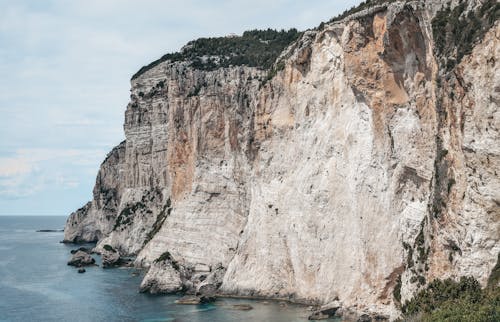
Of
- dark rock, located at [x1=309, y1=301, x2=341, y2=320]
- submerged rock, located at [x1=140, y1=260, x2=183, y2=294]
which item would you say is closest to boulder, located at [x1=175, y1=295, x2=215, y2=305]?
submerged rock, located at [x1=140, y1=260, x2=183, y2=294]

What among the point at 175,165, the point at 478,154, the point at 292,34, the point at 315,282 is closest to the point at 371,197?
→ the point at 315,282

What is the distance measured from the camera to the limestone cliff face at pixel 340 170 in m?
29.9

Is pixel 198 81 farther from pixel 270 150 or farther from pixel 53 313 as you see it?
pixel 53 313

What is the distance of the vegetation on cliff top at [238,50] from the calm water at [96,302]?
27.4 m

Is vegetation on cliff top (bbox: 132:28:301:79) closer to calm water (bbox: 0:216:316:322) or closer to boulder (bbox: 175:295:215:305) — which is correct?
calm water (bbox: 0:216:316:322)

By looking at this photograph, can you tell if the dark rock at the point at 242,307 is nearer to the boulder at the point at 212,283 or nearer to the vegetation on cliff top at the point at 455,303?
the boulder at the point at 212,283

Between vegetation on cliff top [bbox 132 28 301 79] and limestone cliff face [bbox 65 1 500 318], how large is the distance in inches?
107

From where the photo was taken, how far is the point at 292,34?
84.4m

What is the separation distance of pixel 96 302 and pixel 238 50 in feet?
122

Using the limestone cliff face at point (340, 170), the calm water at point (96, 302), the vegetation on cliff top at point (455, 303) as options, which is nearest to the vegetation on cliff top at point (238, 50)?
the limestone cliff face at point (340, 170)

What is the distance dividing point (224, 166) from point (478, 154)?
1519 inches

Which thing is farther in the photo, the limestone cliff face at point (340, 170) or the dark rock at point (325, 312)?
the dark rock at point (325, 312)

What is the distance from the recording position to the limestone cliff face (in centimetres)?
2991

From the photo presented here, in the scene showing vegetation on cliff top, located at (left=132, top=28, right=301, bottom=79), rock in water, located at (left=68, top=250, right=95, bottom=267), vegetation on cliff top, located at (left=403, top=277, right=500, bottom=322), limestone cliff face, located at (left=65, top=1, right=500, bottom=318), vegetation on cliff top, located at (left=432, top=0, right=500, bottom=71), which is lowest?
rock in water, located at (left=68, top=250, right=95, bottom=267)
